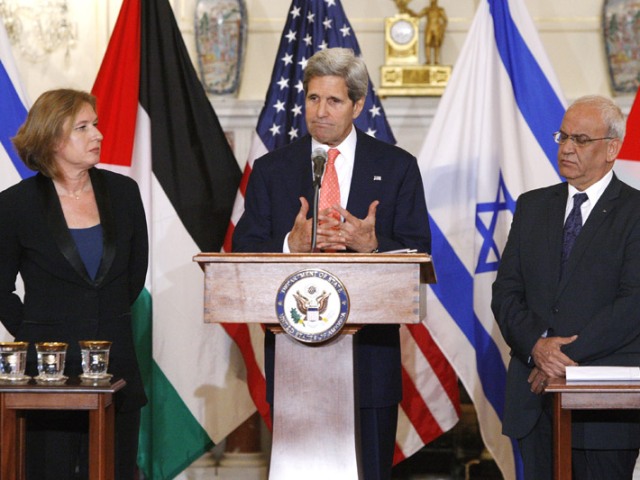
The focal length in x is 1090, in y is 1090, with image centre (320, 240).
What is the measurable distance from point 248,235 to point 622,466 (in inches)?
52.6

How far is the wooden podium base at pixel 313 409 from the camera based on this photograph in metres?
2.78

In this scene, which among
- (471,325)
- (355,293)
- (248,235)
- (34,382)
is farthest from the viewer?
(471,325)

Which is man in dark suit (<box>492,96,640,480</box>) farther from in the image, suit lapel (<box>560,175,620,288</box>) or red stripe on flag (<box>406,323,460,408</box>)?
red stripe on flag (<box>406,323,460,408</box>)

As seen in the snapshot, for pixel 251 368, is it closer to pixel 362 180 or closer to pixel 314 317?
pixel 362 180

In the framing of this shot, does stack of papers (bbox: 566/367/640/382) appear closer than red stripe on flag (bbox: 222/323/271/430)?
Yes

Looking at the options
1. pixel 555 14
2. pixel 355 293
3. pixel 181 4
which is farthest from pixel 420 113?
pixel 355 293

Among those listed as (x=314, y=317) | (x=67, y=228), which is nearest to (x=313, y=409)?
(x=314, y=317)

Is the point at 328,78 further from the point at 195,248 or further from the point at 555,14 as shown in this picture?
the point at 555,14

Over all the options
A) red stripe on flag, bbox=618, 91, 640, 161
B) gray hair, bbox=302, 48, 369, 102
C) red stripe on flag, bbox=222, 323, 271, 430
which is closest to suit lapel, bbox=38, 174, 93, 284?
gray hair, bbox=302, 48, 369, 102

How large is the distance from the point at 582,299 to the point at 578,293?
0.02 meters

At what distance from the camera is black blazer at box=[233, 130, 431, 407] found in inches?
125

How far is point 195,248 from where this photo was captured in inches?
187

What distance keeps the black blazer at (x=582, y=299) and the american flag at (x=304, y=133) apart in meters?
1.27

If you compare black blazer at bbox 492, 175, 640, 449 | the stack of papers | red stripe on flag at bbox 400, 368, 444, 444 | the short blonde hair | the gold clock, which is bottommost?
red stripe on flag at bbox 400, 368, 444, 444
